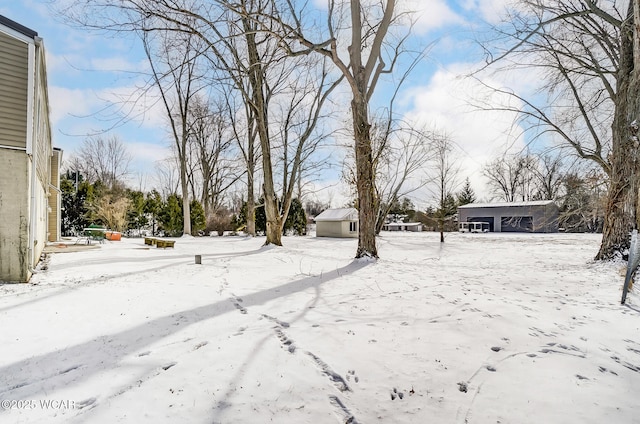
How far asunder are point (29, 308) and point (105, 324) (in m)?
1.52

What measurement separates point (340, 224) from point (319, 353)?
22023 mm

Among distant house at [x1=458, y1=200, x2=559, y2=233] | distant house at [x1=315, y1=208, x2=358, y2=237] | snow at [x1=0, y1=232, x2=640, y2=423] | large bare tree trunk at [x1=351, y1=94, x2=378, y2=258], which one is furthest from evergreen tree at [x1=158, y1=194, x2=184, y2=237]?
distant house at [x1=458, y1=200, x2=559, y2=233]

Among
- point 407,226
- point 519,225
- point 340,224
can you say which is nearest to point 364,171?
point 340,224

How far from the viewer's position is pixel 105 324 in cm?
382

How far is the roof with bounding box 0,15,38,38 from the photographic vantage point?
5.98m

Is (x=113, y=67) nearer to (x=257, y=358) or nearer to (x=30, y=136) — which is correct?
(x=30, y=136)

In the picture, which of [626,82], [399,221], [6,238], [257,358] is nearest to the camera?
[257,358]

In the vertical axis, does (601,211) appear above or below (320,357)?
above

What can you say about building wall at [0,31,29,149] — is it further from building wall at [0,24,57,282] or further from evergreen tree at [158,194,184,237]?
evergreen tree at [158,194,184,237]

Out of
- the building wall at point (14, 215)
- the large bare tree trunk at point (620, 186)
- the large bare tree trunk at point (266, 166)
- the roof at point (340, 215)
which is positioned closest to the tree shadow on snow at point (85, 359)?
the building wall at point (14, 215)

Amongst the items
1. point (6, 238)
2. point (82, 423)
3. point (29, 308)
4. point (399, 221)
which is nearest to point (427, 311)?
point (82, 423)

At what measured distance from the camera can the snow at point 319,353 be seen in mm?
2188

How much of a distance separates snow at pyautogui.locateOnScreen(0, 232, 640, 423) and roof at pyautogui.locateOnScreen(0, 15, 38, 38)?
484 cm

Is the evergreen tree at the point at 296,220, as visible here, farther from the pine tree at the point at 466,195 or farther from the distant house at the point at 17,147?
the pine tree at the point at 466,195
